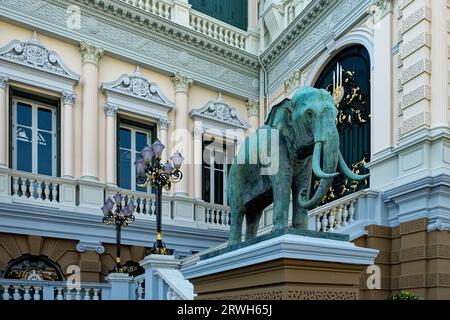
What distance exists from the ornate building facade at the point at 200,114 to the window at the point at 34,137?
3 cm

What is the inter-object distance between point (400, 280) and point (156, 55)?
8.38m

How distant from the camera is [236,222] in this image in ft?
14.3

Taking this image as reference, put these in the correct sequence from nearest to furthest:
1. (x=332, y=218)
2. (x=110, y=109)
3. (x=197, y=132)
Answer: (x=332, y=218)
(x=110, y=109)
(x=197, y=132)

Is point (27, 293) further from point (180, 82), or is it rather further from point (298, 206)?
point (180, 82)

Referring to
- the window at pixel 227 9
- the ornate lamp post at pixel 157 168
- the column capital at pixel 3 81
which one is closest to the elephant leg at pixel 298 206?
the ornate lamp post at pixel 157 168

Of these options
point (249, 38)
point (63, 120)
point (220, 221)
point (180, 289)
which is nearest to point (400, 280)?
point (180, 289)

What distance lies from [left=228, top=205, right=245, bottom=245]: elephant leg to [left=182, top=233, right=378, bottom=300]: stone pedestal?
64cm

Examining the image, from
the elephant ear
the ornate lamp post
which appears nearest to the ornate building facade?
the ornate lamp post

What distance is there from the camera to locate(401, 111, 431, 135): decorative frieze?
32.1 feet

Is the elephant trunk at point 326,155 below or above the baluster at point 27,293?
above

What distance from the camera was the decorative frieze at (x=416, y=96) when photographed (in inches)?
388

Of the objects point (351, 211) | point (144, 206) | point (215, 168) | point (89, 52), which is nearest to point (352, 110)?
point (351, 211)

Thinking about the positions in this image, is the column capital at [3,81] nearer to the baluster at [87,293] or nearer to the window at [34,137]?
the window at [34,137]

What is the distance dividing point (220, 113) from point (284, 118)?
39.1 ft
